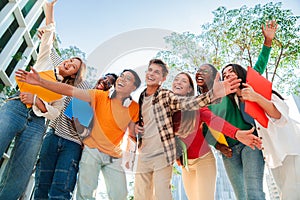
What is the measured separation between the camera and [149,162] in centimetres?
130

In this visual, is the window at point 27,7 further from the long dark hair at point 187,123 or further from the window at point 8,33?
the long dark hair at point 187,123

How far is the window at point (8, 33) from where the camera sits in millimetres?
6157

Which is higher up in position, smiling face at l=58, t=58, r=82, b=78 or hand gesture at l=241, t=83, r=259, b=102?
smiling face at l=58, t=58, r=82, b=78

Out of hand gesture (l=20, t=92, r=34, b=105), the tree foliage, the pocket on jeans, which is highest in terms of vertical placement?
the tree foliage

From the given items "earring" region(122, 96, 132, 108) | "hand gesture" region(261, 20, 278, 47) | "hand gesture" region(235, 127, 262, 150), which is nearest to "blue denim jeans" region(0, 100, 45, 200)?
"earring" region(122, 96, 132, 108)

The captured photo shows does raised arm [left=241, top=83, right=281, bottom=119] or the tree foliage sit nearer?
raised arm [left=241, top=83, right=281, bottom=119]

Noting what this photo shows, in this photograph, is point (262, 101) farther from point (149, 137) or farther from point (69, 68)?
point (69, 68)

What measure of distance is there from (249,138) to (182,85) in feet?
1.59

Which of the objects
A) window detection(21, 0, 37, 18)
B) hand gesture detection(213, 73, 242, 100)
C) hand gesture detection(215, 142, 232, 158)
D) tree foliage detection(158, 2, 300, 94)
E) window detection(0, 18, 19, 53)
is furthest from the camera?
window detection(21, 0, 37, 18)

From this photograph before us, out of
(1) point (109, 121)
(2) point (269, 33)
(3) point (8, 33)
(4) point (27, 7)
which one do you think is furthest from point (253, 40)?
(4) point (27, 7)

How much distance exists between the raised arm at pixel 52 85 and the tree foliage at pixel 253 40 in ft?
6.67

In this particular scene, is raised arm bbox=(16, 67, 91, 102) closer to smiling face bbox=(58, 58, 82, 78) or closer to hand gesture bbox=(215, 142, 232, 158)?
smiling face bbox=(58, 58, 82, 78)

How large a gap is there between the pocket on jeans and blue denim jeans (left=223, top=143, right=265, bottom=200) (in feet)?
2.83

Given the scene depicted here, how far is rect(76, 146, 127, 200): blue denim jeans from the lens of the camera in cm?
123
